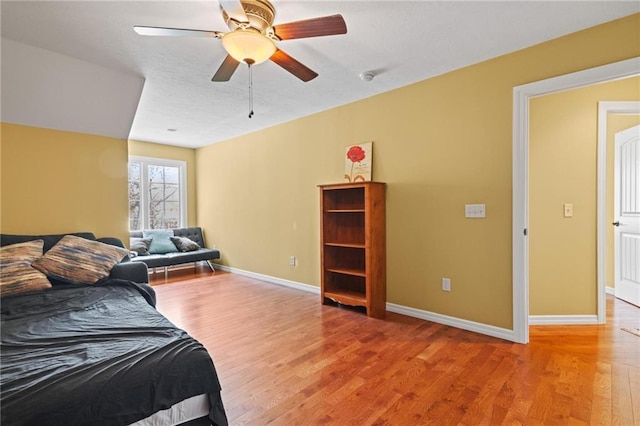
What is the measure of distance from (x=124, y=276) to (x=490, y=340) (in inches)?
128

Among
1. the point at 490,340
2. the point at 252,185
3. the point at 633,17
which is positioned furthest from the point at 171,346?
the point at 252,185

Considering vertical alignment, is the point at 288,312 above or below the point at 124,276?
below

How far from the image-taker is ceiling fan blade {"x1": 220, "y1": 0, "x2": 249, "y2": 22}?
1.51 meters

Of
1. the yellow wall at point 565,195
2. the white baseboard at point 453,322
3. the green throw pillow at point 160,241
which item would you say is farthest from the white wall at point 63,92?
the yellow wall at point 565,195

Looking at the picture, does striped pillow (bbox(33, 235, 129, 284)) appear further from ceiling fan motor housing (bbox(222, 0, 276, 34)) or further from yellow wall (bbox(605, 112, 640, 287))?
yellow wall (bbox(605, 112, 640, 287))

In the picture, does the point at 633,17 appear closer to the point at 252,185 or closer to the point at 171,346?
the point at 171,346

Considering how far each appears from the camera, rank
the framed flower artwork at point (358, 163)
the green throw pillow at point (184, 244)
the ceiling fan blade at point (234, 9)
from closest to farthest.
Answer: the ceiling fan blade at point (234, 9)
the framed flower artwork at point (358, 163)
the green throw pillow at point (184, 244)

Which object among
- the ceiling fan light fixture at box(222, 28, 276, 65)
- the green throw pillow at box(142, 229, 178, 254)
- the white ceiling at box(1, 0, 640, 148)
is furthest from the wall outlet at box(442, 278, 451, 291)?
the green throw pillow at box(142, 229, 178, 254)

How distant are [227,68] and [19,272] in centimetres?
217

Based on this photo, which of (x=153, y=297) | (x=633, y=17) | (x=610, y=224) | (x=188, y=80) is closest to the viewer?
(x=633, y=17)

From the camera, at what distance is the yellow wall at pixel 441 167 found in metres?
2.55

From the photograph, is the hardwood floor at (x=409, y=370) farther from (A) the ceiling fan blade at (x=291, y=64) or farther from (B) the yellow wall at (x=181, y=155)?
(B) the yellow wall at (x=181, y=155)

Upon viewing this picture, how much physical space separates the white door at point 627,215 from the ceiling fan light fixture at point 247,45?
4143 mm

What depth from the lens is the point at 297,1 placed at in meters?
1.88
